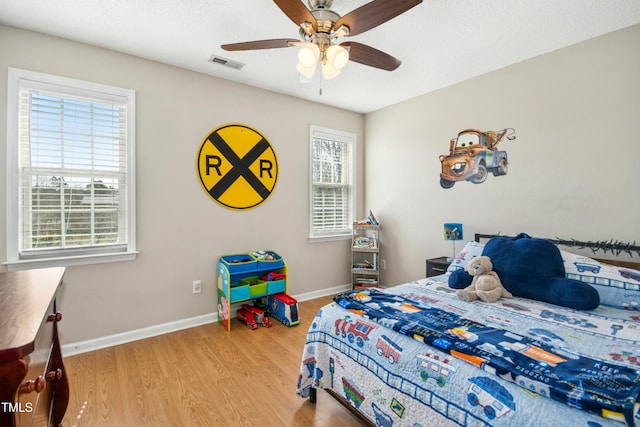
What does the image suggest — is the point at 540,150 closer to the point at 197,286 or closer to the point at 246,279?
the point at 246,279

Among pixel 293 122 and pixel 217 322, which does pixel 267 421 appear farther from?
pixel 293 122

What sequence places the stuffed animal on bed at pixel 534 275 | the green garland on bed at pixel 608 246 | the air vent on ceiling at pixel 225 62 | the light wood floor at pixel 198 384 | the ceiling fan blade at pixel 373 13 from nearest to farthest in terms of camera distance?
1. the ceiling fan blade at pixel 373 13
2. the light wood floor at pixel 198 384
3. the stuffed animal on bed at pixel 534 275
4. the green garland on bed at pixel 608 246
5. the air vent on ceiling at pixel 225 62

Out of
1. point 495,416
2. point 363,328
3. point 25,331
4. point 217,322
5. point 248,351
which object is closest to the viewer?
point 25,331

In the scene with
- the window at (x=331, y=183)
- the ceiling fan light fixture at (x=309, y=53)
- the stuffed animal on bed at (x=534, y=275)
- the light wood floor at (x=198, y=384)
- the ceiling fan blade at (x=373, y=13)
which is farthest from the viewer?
the window at (x=331, y=183)

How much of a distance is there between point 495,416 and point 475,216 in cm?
253

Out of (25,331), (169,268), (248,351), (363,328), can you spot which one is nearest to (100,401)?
(248,351)

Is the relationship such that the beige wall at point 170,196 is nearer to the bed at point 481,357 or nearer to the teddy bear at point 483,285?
the bed at point 481,357

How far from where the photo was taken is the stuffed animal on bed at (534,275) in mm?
1939

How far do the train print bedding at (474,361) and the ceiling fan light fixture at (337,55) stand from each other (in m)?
1.44

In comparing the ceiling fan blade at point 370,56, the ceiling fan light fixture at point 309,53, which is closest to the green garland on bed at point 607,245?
the ceiling fan blade at point 370,56

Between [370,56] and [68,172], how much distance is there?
2.58m

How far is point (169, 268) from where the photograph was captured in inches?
119

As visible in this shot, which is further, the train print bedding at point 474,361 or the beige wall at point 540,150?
the beige wall at point 540,150

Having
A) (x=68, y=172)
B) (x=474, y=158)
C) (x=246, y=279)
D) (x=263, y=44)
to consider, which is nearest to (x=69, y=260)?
(x=68, y=172)
